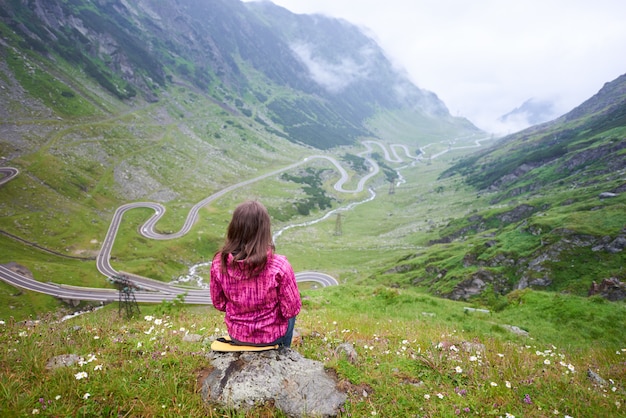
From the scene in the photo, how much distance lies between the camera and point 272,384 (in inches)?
236

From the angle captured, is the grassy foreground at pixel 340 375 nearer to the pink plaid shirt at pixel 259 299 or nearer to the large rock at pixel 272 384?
the large rock at pixel 272 384

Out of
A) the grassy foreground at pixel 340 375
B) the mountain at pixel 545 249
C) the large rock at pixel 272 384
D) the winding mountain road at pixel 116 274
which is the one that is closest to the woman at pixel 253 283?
the large rock at pixel 272 384

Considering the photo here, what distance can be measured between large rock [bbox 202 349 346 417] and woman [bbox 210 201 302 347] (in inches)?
17.9

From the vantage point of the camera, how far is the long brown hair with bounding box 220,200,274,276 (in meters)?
6.10

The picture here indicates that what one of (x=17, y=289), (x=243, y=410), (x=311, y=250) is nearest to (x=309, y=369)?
(x=243, y=410)

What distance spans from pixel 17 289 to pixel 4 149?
6988cm

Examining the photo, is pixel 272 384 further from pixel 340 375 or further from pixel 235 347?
pixel 340 375

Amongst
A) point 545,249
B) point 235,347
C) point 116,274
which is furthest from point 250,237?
point 116,274

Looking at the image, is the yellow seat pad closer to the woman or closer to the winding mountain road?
the woman

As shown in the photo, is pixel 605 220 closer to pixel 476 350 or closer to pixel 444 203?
pixel 476 350

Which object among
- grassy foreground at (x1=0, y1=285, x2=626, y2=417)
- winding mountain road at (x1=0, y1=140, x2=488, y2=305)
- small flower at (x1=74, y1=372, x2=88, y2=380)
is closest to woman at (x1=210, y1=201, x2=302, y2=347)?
grassy foreground at (x1=0, y1=285, x2=626, y2=417)

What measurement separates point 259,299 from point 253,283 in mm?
387

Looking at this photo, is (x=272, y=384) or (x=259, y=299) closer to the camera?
(x=272, y=384)

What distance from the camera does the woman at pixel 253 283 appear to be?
20.3 ft
